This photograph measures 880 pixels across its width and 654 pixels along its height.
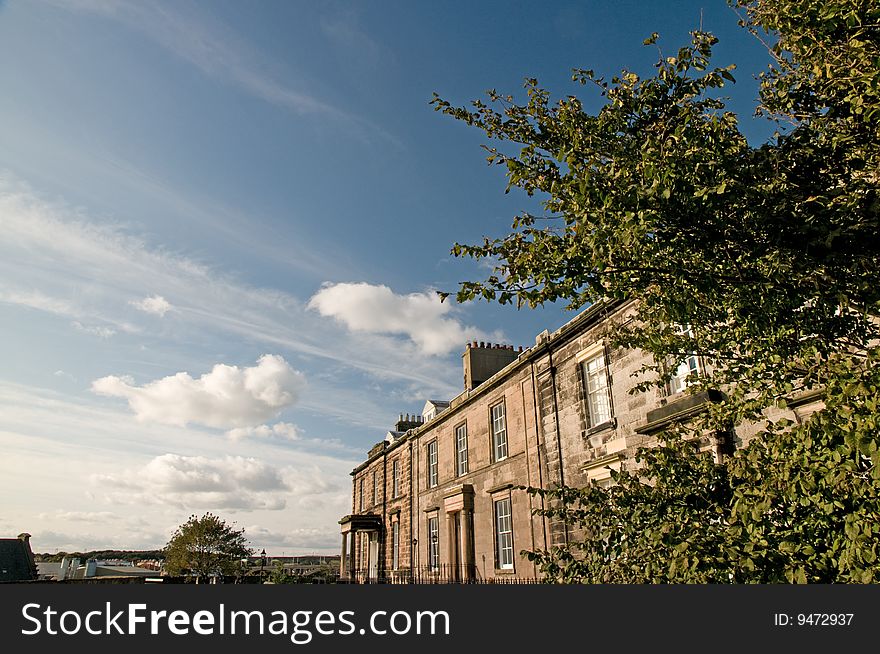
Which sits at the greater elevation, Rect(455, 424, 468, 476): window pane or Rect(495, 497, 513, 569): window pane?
Rect(455, 424, 468, 476): window pane

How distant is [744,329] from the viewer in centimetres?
486

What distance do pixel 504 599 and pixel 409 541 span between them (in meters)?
23.0

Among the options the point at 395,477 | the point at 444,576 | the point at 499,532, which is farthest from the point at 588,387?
the point at 395,477

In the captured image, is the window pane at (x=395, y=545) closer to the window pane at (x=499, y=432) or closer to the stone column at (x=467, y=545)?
the stone column at (x=467, y=545)

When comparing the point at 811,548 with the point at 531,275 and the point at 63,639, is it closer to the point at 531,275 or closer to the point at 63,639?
the point at 531,275

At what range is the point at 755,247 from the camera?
4.42 m

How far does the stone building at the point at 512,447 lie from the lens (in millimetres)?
13258

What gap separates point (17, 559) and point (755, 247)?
65.6 metres

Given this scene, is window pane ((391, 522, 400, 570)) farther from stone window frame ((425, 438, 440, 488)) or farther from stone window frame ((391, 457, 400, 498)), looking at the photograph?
stone window frame ((425, 438, 440, 488))

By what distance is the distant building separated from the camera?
157 feet

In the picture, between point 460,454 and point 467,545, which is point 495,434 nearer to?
point 460,454

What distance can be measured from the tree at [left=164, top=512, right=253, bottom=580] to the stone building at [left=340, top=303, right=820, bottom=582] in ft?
37.4

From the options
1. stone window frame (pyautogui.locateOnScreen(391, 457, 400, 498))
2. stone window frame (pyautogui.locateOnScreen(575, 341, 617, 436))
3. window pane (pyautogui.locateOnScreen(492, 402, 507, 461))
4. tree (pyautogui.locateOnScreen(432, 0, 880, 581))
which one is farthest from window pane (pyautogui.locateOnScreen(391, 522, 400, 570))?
tree (pyautogui.locateOnScreen(432, 0, 880, 581))

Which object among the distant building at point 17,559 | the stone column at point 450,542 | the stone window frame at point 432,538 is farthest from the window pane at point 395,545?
the distant building at point 17,559
